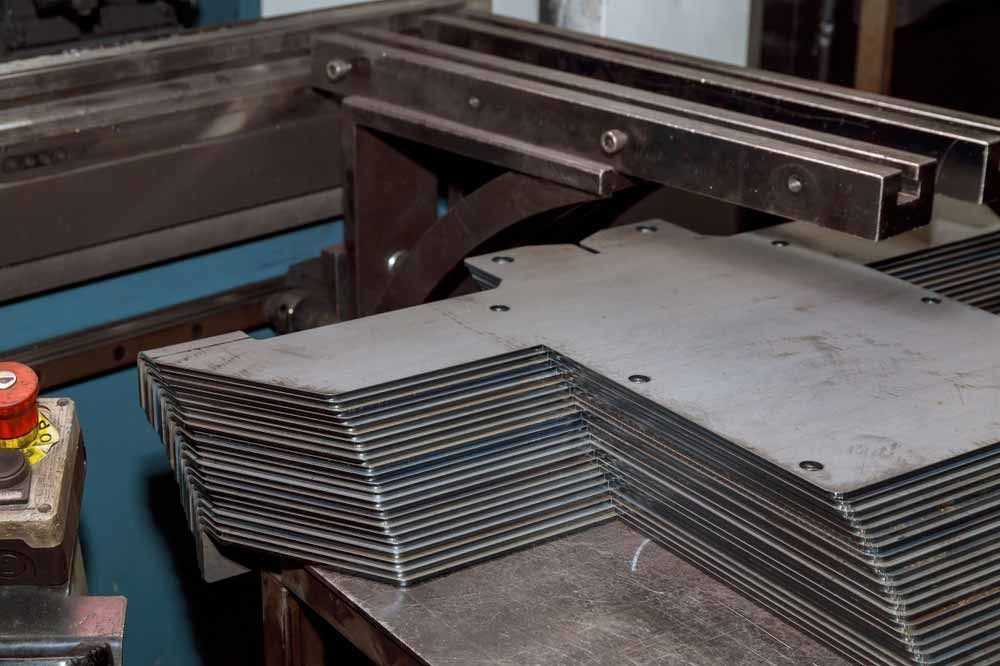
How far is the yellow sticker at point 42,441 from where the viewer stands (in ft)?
3.28

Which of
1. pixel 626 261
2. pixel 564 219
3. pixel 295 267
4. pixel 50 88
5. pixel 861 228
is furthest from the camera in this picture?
pixel 295 267

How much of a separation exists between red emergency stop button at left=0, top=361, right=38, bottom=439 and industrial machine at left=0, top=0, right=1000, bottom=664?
11 cm

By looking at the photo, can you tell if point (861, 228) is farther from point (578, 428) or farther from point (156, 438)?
point (156, 438)

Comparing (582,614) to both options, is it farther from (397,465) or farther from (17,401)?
(17,401)

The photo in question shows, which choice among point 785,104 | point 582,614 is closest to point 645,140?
point 785,104

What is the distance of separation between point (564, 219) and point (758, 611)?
0.55 m

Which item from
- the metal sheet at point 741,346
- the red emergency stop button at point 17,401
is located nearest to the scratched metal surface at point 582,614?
the metal sheet at point 741,346

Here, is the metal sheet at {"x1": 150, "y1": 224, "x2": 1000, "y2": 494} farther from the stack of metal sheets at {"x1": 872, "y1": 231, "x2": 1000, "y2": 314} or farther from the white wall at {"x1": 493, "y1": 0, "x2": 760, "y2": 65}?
the white wall at {"x1": 493, "y1": 0, "x2": 760, "y2": 65}

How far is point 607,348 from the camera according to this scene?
1.05 metres

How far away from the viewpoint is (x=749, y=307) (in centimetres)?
113

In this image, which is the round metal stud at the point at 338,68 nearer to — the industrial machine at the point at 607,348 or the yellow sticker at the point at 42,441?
the industrial machine at the point at 607,348

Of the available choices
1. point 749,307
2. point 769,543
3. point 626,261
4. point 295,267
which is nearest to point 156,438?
point 295,267

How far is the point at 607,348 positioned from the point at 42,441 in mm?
441

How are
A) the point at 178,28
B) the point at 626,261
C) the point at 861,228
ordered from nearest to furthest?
1. the point at 861,228
2. the point at 626,261
3. the point at 178,28
